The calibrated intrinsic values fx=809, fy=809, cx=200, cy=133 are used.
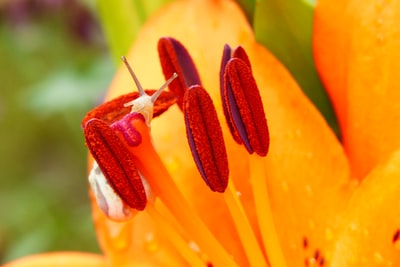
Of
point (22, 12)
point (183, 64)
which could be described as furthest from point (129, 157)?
point (22, 12)

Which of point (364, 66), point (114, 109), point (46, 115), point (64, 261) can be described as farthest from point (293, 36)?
point (46, 115)

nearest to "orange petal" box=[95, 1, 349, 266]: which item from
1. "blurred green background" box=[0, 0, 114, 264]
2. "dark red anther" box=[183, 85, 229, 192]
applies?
"dark red anther" box=[183, 85, 229, 192]

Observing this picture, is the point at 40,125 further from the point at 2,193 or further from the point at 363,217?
the point at 363,217

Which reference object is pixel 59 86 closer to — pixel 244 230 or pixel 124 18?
pixel 124 18

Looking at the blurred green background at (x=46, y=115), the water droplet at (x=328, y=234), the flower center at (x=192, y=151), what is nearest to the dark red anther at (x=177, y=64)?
the flower center at (x=192, y=151)

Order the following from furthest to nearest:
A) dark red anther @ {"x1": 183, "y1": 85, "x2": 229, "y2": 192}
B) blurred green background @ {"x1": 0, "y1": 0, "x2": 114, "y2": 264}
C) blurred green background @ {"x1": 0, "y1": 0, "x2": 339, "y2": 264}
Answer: blurred green background @ {"x1": 0, "y1": 0, "x2": 114, "y2": 264}, blurred green background @ {"x1": 0, "y1": 0, "x2": 339, "y2": 264}, dark red anther @ {"x1": 183, "y1": 85, "x2": 229, "y2": 192}

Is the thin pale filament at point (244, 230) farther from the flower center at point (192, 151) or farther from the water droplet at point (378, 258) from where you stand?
the water droplet at point (378, 258)

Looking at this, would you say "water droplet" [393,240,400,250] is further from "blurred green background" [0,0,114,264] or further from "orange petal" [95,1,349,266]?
"blurred green background" [0,0,114,264]

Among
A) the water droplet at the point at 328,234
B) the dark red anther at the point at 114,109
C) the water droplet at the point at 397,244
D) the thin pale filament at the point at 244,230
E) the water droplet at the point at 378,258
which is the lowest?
the water droplet at the point at 378,258
